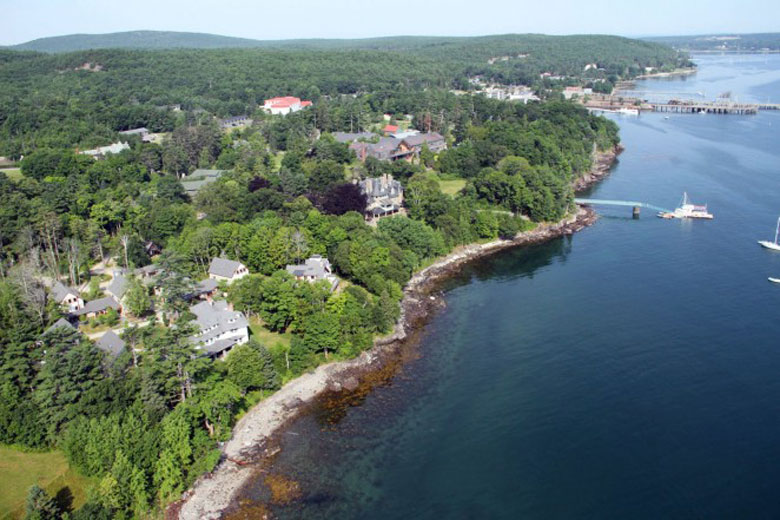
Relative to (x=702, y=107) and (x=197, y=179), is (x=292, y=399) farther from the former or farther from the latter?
(x=702, y=107)

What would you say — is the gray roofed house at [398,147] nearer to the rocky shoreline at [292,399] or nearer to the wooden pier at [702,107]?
the rocky shoreline at [292,399]

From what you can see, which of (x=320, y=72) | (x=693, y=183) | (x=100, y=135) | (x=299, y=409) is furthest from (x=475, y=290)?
(x=320, y=72)

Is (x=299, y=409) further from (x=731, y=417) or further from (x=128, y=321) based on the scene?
(x=731, y=417)

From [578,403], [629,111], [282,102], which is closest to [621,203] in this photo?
[578,403]

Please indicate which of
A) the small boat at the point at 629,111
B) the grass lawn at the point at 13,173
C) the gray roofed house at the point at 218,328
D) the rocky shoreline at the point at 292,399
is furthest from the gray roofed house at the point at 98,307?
the small boat at the point at 629,111

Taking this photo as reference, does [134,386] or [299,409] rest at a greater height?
[134,386]
